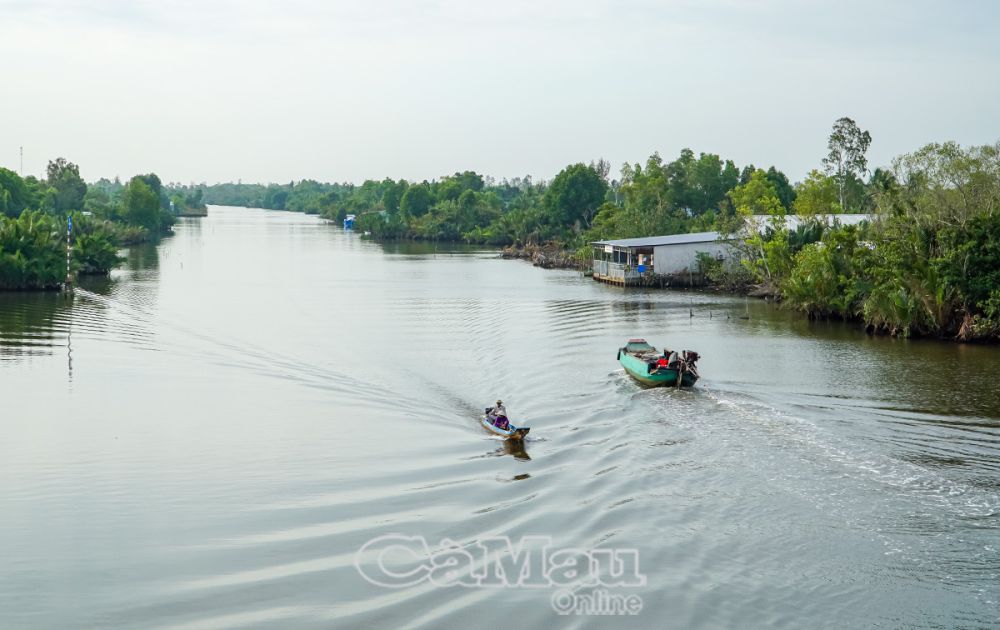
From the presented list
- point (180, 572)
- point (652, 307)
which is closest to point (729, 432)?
point (180, 572)

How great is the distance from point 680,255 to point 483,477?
135 ft

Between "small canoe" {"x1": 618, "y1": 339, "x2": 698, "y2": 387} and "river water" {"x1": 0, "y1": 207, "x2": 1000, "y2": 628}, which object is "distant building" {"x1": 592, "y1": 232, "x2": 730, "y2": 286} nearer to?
"river water" {"x1": 0, "y1": 207, "x2": 1000, "y2": 628}

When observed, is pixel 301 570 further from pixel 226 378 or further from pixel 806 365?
pixel 806 365

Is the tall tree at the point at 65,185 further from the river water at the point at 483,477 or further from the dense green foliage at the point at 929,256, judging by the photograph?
the dense green foliage at the point at 929,256

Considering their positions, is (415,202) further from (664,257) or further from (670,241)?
(664,257)

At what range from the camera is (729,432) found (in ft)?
71.2

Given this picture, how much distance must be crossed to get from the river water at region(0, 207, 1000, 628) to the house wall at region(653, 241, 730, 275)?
66.1 ft

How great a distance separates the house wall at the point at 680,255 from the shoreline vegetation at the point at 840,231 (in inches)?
29.6

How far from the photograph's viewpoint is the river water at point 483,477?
13.6m
